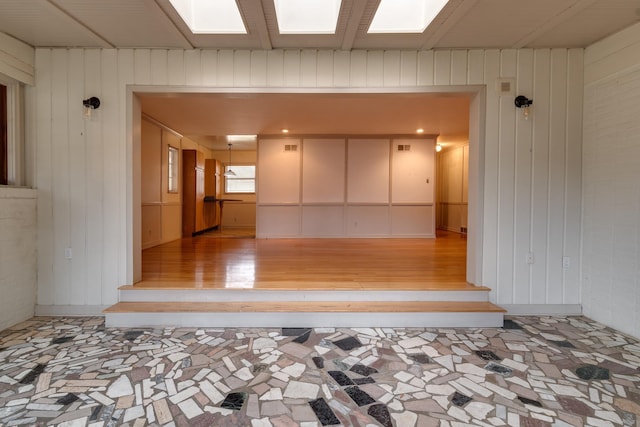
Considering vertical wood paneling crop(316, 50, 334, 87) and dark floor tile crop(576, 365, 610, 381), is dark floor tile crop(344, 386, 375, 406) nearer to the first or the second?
dark floor tile crop(576, 365, 610, 381)

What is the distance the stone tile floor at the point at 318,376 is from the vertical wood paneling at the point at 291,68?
2.55 metres

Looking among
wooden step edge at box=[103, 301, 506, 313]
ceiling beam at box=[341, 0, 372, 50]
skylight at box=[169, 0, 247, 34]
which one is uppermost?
skylight at box=[169, 0, 247, 34]

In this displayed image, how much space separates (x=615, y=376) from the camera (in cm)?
221

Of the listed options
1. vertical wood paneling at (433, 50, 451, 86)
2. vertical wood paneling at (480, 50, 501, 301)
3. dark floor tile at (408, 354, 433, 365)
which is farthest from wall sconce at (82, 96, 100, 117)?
vertical wood paneling at (480, 50, 501, 301)

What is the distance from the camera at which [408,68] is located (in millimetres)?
3338

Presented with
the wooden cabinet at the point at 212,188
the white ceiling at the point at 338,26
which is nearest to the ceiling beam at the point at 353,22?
the white ceiling at the point at 338,26

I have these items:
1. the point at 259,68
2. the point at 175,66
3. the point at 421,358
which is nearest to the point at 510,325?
the point at 421,358

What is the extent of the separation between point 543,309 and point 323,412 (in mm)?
2852

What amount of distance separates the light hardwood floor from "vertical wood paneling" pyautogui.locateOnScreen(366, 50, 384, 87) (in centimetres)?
219

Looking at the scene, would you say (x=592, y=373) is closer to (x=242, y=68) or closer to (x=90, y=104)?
(x=242, y=68)

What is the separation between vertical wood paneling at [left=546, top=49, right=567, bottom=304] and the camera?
10.9ft

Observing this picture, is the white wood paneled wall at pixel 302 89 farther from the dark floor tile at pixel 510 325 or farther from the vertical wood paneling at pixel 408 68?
the dark floor tile at pixel 510 325

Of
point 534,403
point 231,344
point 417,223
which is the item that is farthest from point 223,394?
point 417,223

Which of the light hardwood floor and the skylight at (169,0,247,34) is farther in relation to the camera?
the light hardwood floor
